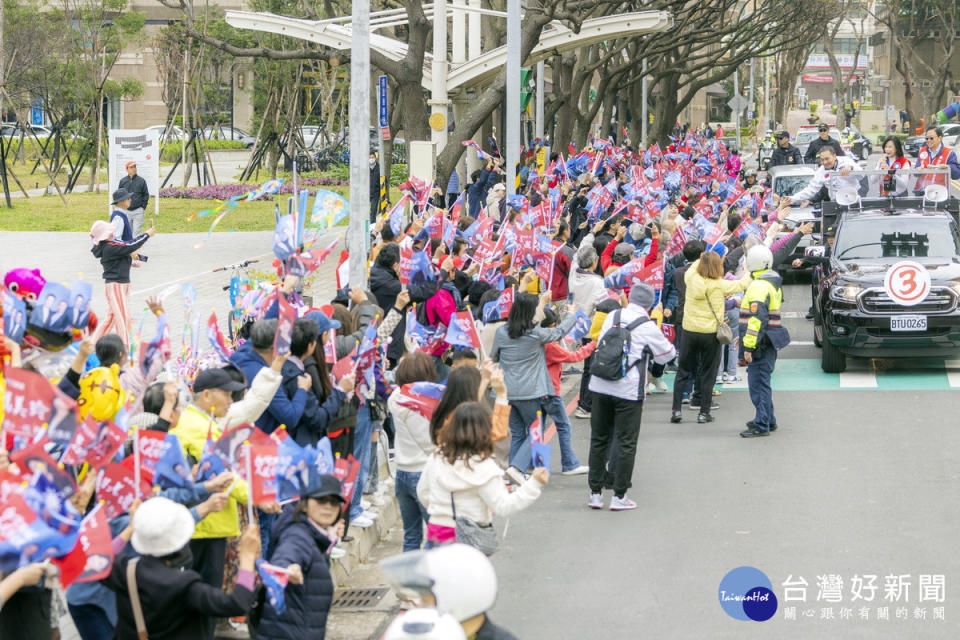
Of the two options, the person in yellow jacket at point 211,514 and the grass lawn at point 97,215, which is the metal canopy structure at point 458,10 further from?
the person in yellow jacket at point 211,514

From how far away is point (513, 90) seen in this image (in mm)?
17844

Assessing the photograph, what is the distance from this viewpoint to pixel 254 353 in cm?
718

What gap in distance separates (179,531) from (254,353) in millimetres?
2261

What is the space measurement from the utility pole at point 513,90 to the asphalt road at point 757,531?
5.53m

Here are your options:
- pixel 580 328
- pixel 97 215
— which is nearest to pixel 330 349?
pixel 580 328

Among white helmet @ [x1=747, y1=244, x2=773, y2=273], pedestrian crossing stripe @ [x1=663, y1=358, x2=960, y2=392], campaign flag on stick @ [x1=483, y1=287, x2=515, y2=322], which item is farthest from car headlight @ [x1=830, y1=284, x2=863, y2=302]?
campaign flag on stick @ [x1=483, y1=287, x2=515, y2=322]

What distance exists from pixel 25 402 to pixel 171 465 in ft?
2.21

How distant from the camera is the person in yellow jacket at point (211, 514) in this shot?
5.93m

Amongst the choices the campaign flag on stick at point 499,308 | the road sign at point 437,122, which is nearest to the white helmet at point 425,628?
the campaign flag on stick at point 499,308

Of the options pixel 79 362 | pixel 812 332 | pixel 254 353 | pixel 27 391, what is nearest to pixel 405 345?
pixel 254 353

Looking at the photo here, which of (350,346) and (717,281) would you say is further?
(717,281)

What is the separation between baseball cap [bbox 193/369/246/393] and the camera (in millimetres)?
6387

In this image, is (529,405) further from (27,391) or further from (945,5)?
(945,5)

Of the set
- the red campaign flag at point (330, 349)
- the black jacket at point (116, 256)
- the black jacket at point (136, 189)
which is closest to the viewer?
the red campaign flag at point (330, 349)
